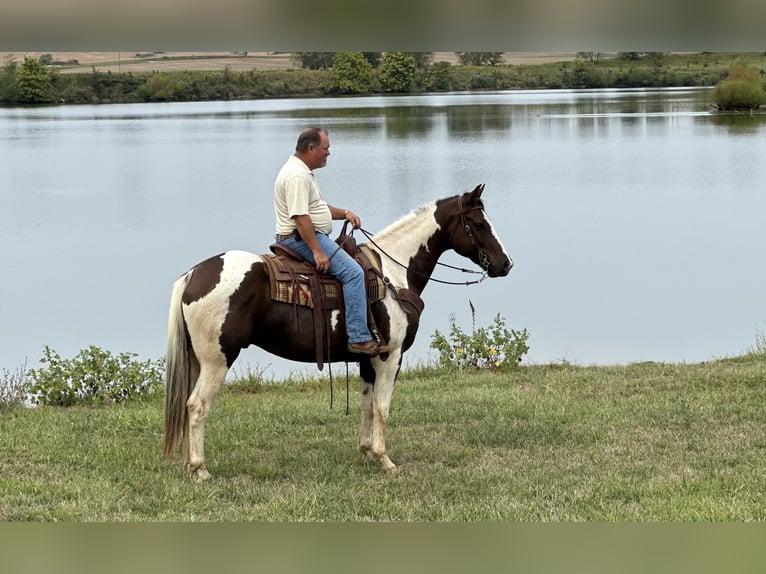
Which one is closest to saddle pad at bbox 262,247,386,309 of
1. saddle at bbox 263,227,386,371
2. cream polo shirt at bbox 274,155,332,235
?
Answer: saddle at bbox 263,227,386,371

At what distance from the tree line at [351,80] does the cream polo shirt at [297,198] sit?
2094 cm

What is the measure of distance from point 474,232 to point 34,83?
24.8m

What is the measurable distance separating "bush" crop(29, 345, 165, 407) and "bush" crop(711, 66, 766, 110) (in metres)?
30.4

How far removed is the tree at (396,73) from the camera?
91.1ft

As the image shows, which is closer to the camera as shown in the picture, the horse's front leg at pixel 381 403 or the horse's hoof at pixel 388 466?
the horse's hoof at pixel 388 466

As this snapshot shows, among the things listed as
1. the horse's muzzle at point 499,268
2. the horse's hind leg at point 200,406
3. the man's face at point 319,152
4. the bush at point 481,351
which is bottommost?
the bush at point 481,351

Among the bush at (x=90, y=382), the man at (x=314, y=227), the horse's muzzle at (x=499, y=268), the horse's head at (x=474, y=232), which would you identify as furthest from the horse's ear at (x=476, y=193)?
the bush at (x=90, y=382)

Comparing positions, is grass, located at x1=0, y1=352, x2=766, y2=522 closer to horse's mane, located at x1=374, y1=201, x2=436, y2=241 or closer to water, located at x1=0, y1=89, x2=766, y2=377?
horse's mane, located at x1=374, y1=201, x2=436, y2=241

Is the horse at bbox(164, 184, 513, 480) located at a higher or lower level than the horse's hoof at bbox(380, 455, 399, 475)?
higher

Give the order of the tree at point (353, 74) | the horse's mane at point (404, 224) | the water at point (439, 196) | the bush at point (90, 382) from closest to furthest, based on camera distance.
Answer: the horse's mane at point (404, 224), the bush at point (90, 382), the water at point (439, 196), the tree at point (353, 74)

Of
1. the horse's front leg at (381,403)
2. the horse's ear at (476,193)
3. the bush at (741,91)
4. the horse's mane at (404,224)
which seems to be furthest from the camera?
the bush at (741,91)

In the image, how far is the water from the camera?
14672mm

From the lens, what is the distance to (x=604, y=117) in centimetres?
4116

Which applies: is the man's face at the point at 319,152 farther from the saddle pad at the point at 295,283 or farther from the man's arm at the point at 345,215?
the saddle pad at the point at 295,283
